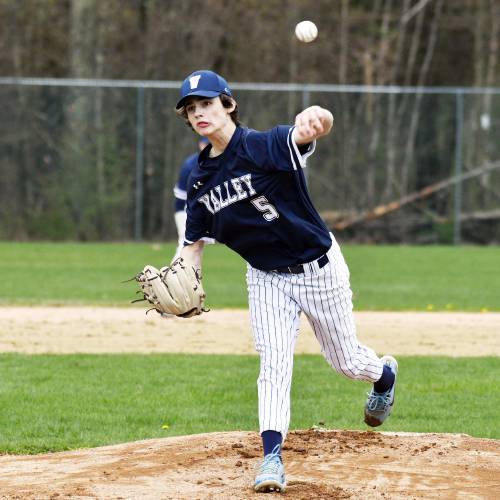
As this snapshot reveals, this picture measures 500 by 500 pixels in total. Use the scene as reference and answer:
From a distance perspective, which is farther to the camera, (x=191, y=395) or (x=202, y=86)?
(x=191, y=395)

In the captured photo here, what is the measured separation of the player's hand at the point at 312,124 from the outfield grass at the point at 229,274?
6925mm

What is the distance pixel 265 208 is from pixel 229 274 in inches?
399

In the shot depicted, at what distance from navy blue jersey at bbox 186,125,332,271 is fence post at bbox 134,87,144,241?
14.5 m

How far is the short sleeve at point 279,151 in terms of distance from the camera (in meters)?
4.16

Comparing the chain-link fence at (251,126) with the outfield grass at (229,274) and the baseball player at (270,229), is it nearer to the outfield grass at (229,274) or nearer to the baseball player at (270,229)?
the outfield grass at (229,274)

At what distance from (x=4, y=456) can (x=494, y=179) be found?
1509 centimetres

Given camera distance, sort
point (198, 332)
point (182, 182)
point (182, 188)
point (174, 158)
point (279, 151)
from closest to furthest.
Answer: point (279, 151) → point (198, 332) → point (182, 182) → point (182, 188) → point (174, 158)

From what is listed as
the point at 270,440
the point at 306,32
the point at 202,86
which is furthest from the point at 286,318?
the point at 306,32

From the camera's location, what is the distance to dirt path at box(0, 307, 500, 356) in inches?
333

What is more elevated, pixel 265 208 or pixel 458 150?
pixel 458 150

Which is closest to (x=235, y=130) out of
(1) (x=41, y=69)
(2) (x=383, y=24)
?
(1) (x=41, y=69)

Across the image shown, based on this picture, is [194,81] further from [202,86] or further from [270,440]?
[270,440]

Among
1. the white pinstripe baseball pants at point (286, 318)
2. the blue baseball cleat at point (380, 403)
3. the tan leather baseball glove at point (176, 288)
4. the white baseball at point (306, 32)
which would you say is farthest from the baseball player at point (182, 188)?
the white pinstripe baseball pants at point (286, 318)

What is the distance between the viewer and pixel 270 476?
4.04 m
